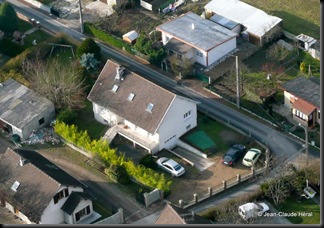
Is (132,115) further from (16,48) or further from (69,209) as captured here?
(16,48)

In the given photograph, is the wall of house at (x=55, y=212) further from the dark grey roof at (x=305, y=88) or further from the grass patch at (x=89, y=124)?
the dark grey roof at (x=305, y=88)

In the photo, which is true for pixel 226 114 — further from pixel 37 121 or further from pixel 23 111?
pixel 23 111

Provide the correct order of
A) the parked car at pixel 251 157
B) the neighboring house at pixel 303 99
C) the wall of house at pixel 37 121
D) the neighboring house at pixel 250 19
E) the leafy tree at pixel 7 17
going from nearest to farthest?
the parked car at pixel 251 157 < the neighboring house at pixel 303 99 < the wall of house at pixel 37 121 < the neighboring house at pixel 250 19 < the leafy tree at pixel 7 17

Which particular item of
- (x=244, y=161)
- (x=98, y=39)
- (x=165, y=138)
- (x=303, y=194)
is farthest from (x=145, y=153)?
(x=98, y=39)

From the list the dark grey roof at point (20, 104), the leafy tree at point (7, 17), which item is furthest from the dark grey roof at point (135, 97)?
the leafy tree at point (7, 17)

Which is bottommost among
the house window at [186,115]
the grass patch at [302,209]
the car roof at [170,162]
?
the grass patch at [302,209]

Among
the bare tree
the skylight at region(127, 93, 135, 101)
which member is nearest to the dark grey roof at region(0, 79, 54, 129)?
the bare tree
